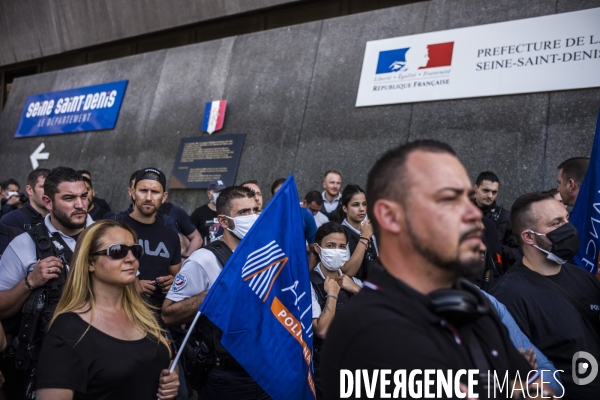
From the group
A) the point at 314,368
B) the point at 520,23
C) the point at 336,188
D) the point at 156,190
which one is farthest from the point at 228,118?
the point at 314,368

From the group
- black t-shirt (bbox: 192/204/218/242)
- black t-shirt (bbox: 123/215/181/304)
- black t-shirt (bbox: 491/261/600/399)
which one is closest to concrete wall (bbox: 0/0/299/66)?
black t-shirt (bbox: 192/204/218/242)

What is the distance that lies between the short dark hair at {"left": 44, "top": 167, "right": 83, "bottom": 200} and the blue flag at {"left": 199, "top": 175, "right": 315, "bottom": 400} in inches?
74.0

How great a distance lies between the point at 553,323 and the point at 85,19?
16779mm

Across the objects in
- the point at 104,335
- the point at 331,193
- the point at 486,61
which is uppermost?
the point at 486,61

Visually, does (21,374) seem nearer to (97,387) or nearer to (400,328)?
(97,387)

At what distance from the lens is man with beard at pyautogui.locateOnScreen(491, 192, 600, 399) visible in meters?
3.19

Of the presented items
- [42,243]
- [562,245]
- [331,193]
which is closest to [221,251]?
[42,243]

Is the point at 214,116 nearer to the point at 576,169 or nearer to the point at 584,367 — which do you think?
the point at 576,169

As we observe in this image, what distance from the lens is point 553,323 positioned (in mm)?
3223

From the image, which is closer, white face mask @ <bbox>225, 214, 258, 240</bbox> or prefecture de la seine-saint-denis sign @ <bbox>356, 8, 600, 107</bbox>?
white face mask @ <bbox>225, 214, 258, 240</bbox>

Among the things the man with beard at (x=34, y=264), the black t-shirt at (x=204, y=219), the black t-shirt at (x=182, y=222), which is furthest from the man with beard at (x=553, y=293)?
the black t-shirt at (x=204, y=219)

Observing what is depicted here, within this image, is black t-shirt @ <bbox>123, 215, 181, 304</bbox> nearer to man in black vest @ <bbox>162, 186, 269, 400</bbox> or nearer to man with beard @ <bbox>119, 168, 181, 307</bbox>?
man with beard @ <bbox>119, 168, 181, 307</bbox>

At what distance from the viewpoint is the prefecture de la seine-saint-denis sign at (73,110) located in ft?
48.1

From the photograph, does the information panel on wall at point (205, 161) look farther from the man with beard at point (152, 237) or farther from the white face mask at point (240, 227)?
the white face mask at point (240, 227)
